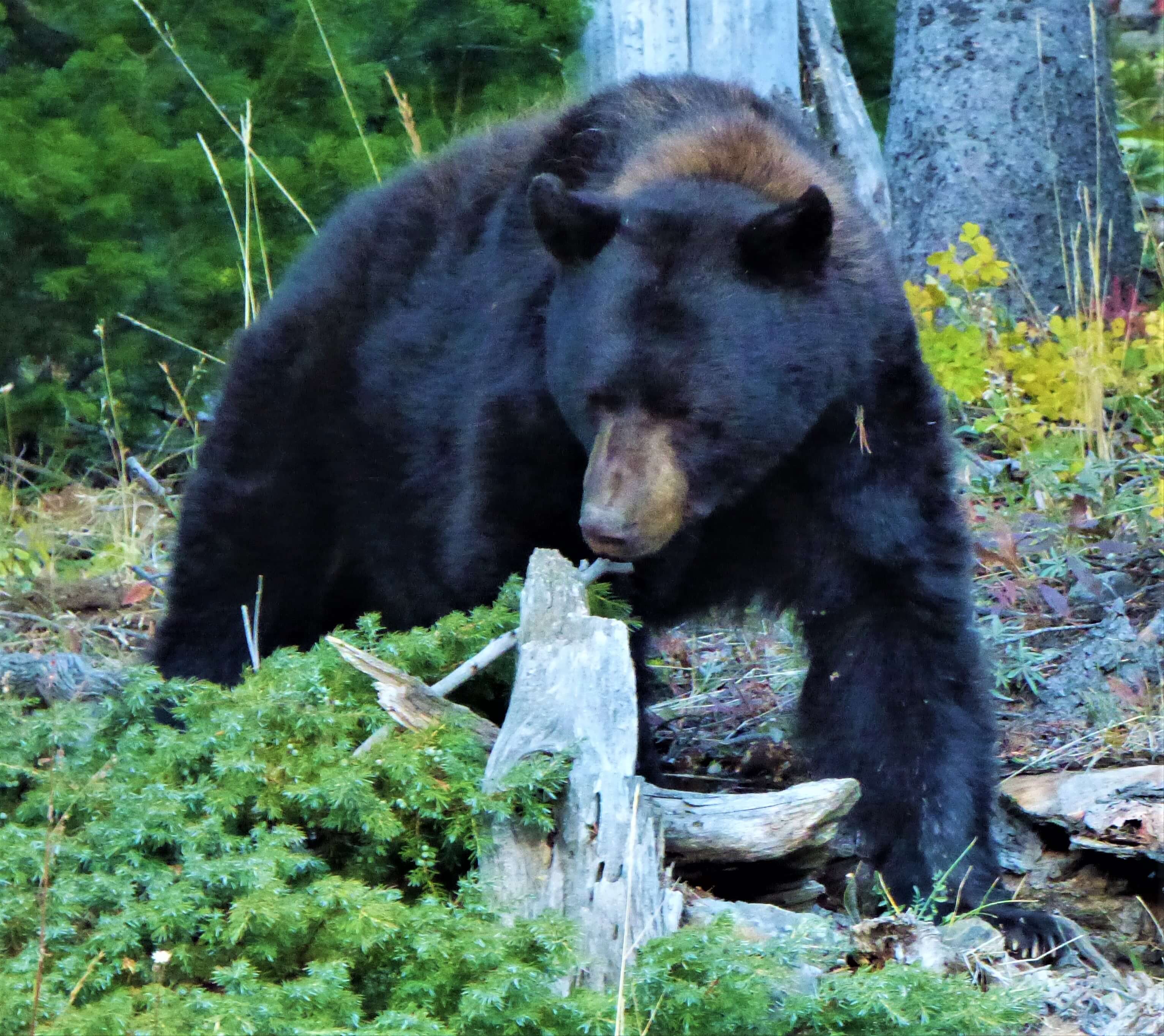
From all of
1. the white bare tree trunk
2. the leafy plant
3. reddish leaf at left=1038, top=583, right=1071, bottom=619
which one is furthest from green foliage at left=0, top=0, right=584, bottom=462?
reddish leaf at left=1038, top=583, right=1071, bottom=619

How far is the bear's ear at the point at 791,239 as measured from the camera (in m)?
3.11

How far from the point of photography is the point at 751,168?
347cm

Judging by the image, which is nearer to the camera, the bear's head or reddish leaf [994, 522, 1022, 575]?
the bear's head

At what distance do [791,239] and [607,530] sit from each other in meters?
0.73

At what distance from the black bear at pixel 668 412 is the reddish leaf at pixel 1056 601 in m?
0.92

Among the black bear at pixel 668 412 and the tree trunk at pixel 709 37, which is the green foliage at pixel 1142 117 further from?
the black bear at pixel 668 412

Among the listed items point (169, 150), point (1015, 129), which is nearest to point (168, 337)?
point (169, 150)

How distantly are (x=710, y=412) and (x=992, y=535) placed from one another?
2.09 m

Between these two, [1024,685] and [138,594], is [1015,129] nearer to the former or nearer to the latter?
[1024,685]

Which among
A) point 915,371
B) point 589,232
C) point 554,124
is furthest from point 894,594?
point 554,124

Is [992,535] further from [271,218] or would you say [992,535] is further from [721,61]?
[271,218]

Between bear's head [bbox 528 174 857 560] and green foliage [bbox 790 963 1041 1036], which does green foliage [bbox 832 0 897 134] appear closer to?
bear's head [bbox 528 174 857 560]

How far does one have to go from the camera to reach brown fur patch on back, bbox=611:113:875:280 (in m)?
3.43

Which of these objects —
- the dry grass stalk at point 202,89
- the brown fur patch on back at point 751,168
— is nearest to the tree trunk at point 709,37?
the dry grass stalk at point 202,89
